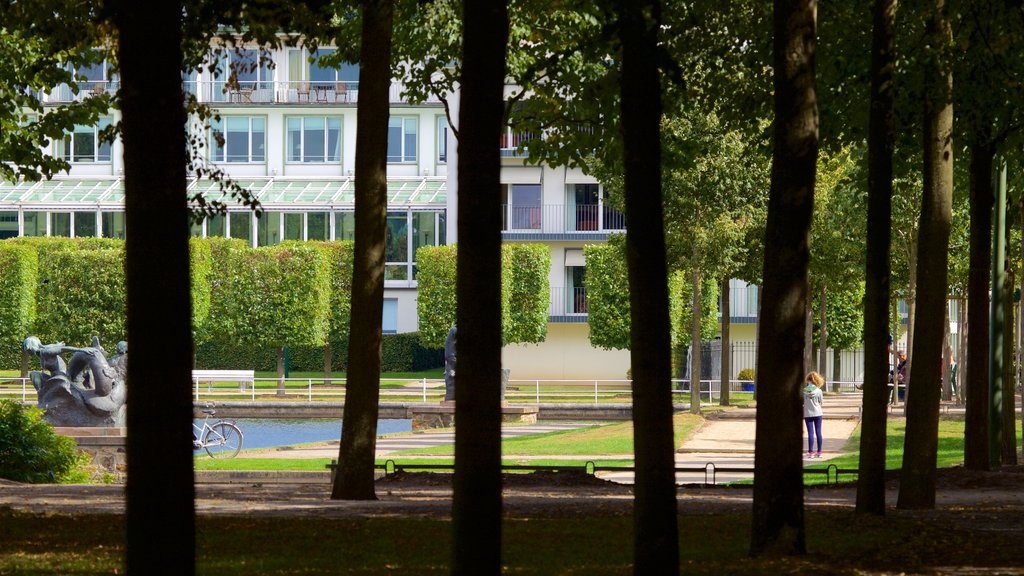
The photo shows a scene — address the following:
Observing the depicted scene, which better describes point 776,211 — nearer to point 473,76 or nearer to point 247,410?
point 473,76

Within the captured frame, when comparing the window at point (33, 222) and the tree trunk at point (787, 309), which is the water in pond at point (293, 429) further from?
the window at point (33, 222)

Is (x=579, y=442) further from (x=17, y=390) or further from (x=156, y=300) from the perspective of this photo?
(x=17, y=390)

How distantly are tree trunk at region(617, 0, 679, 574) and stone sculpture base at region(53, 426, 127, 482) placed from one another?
726 inches

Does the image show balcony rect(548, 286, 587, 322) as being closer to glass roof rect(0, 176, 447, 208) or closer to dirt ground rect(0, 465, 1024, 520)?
glass roof rect(0, 176, 447, 208)

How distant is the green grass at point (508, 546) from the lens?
9.64 metres

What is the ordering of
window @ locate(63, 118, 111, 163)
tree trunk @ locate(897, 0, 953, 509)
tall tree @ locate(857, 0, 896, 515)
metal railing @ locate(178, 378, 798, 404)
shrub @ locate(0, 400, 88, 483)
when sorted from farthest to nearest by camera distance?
window @ locate(63, 118, 111, 163), metal railing @ locate(178, 378, 798, 404), shrub @ locate(0, 400, 88, 483), tree trunk @ locate(897, 0, 953, 509), tall tree @ locate(857, 0, 896, 515)

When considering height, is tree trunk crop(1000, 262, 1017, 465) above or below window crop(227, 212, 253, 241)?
below

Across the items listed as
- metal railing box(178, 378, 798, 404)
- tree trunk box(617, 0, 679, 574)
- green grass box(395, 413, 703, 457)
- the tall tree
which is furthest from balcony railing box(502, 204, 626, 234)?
tree trunk box(617, 0, 679, 574)

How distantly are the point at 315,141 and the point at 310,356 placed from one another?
34.0 feet

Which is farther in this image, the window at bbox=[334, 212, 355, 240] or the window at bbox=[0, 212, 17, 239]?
the window at bbox=[0, 212, 17, 239]

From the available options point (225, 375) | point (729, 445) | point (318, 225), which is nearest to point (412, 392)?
point (225, 375)

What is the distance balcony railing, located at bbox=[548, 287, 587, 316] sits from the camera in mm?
66438

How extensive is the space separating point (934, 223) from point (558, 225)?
169ft

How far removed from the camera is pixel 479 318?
6.89 meters
